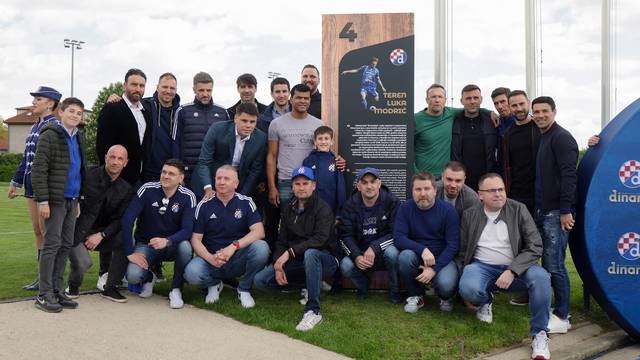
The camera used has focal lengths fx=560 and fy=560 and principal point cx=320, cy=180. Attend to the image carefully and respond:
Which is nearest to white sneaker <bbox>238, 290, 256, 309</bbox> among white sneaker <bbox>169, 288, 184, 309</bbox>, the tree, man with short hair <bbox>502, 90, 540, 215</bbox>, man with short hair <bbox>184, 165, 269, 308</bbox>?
man with short hair <bbox>184, 165, 269, 308</bbox>

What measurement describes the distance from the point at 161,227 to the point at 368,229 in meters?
1.98

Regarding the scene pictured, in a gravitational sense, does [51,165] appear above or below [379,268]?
above

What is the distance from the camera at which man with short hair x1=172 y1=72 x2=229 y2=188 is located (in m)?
5.99

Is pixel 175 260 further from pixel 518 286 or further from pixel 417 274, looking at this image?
pixel 518 286

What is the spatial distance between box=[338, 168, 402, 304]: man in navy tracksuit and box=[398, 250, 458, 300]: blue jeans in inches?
6.8

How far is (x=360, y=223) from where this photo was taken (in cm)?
541

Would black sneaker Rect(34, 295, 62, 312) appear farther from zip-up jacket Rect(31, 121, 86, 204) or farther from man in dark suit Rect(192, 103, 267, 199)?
man in dark suit Rect(192, 103, 267, 199)

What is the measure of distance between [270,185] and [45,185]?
2.18 meters

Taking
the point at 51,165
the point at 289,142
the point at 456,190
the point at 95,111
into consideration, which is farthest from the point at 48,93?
the point at 95,111

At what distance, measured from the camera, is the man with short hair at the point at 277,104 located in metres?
6.21

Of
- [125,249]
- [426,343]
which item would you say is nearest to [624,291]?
[426,343]

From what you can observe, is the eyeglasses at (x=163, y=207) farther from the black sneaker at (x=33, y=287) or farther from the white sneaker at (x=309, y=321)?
the white sneaker at (x=309, y=321)

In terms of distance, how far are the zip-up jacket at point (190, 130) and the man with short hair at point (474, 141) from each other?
262 centimetres

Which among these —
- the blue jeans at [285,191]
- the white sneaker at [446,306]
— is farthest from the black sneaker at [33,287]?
the white sneaker at [446,306]
